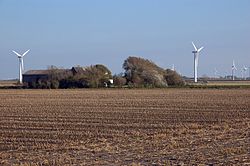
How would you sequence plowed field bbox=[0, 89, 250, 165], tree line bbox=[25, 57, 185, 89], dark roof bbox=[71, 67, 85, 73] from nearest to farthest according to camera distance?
plowed field bbox=[0, 89, 250, 165], tree line bbox=[25, 57, 185, 89], dark roof bbox=[71, 67, 85, 73]

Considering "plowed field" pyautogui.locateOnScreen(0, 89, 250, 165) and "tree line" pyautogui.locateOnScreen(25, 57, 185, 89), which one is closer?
"plowed field" pyautogui.locateOnScreen(0, 89, 250, 165)

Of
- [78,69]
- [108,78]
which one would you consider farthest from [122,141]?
[78,69]

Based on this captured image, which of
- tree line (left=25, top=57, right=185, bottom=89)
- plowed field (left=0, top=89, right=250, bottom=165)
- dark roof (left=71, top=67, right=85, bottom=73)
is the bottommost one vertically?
plowed field (left=0, top=89, right=250, bottom=165)

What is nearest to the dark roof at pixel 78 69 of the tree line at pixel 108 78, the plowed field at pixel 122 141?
the tree line at pixel 108 78

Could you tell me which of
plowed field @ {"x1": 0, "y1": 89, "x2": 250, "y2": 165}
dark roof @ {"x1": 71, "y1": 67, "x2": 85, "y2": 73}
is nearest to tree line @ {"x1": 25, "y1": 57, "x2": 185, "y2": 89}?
dark roof @ {"x1": 71, "y1": 67, "x2": 85, "y2": 73}

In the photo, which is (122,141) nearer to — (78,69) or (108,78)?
(108,78)

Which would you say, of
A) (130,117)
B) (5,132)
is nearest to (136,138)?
(5,132)

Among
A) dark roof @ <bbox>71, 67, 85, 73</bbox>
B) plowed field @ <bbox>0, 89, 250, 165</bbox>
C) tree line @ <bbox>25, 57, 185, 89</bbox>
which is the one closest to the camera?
plowed field @ <bbox>0, 89, 250, 165</bbox>

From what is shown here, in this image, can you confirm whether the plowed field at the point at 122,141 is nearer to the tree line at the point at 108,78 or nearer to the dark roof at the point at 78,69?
the tree line at the point at 108,78

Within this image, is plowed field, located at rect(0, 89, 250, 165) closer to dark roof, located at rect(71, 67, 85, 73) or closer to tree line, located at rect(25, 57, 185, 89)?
tree line, located at rect(25, 57, 185, 89)

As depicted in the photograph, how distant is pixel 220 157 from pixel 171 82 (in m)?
94.5

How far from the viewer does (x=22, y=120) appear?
88.1ft

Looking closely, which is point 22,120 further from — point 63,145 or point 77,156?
point 77,156

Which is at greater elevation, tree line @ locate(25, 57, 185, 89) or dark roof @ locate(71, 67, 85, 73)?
dark roof @ locate(71, 67, 85, 73)
